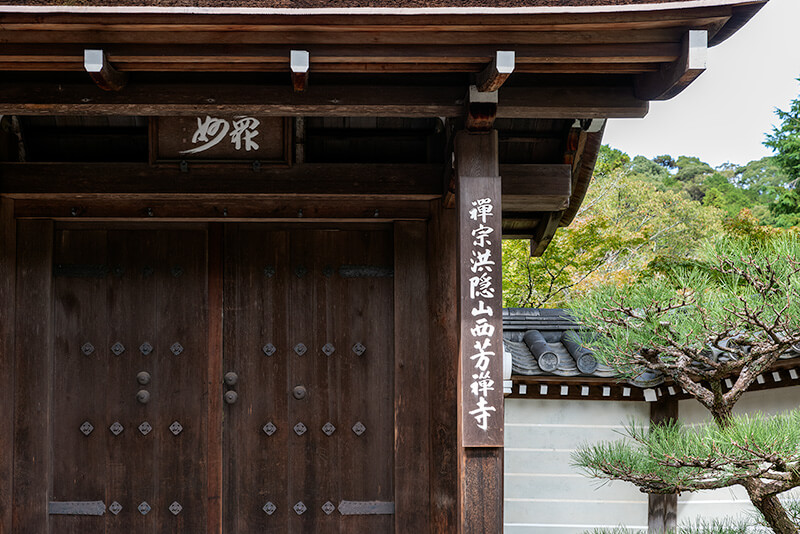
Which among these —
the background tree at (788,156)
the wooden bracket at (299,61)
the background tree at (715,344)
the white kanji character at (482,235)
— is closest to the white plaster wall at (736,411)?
the background tree at (715,344)

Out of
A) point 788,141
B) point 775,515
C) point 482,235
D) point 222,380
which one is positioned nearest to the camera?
point 482,235

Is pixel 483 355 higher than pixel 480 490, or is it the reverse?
pixel 483 355

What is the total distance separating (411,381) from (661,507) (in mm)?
3704

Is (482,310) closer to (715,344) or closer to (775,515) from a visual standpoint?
(715,344)

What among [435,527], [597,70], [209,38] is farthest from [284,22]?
[435,527]

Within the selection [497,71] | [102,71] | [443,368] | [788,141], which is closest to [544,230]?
[443,368]

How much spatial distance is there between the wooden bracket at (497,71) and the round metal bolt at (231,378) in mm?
2757

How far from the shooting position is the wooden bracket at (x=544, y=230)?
650 cm

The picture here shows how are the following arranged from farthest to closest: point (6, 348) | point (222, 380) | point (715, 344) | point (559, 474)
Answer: point (559, 474), point (222, 380), point (6, 348), point (715, 344)

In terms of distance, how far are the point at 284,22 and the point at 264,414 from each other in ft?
9.65

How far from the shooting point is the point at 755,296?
395 cm

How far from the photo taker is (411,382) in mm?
5195

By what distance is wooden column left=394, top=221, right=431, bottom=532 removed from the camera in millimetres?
5094

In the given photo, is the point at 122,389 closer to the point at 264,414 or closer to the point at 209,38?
the point at 264,414
